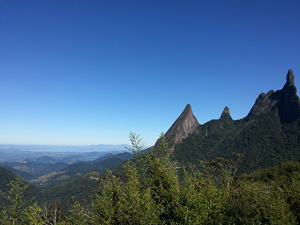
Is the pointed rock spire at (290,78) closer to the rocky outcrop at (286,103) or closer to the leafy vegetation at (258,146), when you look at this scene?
the rocky outcrop at (286,103)

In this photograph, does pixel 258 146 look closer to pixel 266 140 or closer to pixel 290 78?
pixel 266 140

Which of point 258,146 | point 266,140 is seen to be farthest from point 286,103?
point 258,146

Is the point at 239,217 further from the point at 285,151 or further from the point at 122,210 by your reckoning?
the point at 285,151

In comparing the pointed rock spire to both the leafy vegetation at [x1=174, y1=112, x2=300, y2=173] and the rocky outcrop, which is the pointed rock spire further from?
the leafy vegetation at [x1=174, y1=112, x2=300, y2=173]

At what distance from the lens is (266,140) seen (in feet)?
499

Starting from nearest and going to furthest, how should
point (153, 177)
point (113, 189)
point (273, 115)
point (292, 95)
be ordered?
point (113, 189)
point (153, 177)
point (292, 95)
point (273, 115)

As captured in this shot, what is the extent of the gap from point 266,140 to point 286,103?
154 feet

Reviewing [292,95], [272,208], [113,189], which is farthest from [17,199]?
[292,95]

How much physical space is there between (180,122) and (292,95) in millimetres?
115828

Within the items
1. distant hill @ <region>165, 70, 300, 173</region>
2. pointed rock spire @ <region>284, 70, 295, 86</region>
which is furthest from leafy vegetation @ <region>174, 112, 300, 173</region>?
pointed rock spire @ <region>284, 70, 295, 86</region>

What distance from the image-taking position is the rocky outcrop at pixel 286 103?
15200cm

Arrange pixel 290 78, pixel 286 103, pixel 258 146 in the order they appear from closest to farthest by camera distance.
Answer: pixel 258 146 → pixel 286 103 → pixel 290 78

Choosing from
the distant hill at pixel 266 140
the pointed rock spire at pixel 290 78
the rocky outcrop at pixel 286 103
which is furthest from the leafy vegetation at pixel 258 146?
the pointed rock spire at pixel 290 78

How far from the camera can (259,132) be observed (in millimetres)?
163500
